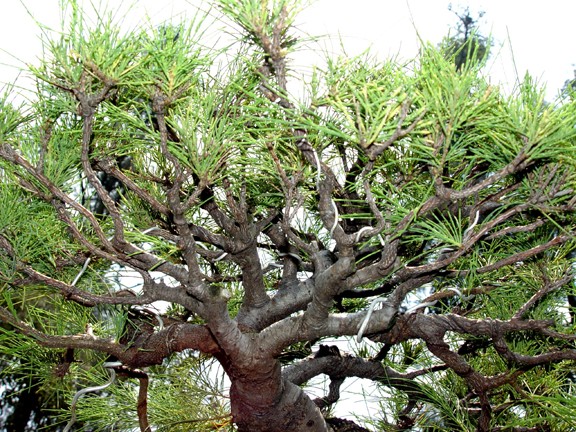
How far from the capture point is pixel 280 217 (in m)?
0.92

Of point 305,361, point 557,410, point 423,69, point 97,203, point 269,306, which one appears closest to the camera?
point 423,69

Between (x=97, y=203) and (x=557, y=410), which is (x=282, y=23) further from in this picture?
(x=97, y=203)

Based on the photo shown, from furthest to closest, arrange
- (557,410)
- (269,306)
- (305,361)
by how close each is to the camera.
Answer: (305,361) < (269,306) < (557,410)

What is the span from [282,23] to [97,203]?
156 cm

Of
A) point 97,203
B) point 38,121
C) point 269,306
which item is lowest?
point 269,306

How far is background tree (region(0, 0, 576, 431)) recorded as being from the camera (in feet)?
1.83

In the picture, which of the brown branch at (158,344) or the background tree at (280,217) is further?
the brown branch at (158,344)

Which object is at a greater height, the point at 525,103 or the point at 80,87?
the point at 80,87

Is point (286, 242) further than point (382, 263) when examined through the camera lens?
Yes

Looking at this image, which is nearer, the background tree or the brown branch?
the background tree

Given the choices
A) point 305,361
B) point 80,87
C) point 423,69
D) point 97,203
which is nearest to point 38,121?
point 80,87

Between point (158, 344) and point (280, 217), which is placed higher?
point (280, 217)

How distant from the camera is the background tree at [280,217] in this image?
1.83 feet

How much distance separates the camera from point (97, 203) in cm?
201
